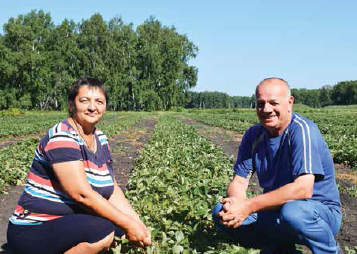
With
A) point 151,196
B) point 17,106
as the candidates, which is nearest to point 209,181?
point 151,196

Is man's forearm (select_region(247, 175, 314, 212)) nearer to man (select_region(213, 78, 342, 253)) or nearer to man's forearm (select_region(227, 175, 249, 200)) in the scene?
man (select_region(213, 78, 342, 253))

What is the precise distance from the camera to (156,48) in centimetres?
5656

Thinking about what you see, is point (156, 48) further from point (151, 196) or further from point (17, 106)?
point (151, 196)

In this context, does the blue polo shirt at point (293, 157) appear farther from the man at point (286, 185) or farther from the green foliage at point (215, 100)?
the green foliage at point (215, 100)

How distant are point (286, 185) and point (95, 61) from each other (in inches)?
2010

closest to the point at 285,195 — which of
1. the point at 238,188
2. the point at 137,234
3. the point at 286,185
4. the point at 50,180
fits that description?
the point at 286,185

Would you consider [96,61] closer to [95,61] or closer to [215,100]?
[95,61]

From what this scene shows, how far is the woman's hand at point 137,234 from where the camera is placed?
2737 mm

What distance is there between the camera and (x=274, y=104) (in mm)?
2922

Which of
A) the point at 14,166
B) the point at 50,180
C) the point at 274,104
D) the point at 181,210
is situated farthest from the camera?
the point at 14,166

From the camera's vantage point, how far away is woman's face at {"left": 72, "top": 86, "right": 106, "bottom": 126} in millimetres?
2812

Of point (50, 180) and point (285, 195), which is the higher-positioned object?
point (50, 180)

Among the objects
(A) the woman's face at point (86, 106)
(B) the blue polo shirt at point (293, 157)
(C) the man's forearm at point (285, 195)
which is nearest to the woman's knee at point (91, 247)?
(A) the woman's face at point (86, 106)

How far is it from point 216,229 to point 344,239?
4.99 feet
